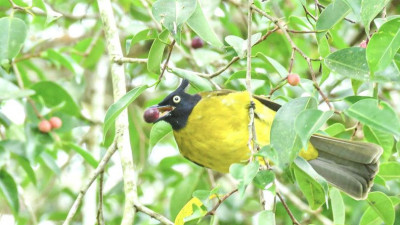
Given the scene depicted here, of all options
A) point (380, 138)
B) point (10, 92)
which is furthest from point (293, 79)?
point (10, 92)

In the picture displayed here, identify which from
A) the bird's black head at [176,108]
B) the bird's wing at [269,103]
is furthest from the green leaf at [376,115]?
the bird's black head at [176,108]

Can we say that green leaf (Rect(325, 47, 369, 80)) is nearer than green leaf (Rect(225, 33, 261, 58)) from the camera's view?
Yes

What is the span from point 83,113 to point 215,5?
1.30 meters

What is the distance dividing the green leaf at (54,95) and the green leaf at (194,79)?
Answer: 3.87 feet

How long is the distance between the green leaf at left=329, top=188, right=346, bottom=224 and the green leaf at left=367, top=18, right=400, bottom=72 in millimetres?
725

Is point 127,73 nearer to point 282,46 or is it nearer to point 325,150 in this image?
point 282,46

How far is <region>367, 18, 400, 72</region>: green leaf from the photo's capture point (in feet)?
7.05

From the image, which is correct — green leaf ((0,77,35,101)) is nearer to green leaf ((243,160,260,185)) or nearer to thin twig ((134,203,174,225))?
thin twig ((134,203,174,225))

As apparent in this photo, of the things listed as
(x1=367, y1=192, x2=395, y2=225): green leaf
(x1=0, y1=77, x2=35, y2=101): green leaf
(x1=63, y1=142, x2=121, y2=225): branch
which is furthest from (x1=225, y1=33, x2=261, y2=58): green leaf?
(x1=0, y1=77, x2=35, y2=101): green leaf

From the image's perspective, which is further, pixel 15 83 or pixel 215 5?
pixel 15 83

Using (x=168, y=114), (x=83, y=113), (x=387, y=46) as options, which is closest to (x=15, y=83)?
(x=83, y=113)

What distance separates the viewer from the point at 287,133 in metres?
2.19

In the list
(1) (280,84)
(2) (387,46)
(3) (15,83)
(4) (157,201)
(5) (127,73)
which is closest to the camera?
(2) (387,46)

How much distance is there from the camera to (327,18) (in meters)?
2.42
